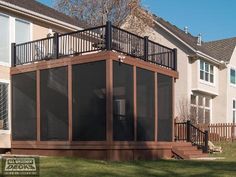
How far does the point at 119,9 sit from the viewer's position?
1736 inches

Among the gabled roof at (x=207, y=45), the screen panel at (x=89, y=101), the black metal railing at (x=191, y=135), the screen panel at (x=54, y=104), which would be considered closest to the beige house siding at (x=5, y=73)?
the screen panel at (x=54, y=104)

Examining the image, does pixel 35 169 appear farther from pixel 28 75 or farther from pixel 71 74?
pixel 28 75

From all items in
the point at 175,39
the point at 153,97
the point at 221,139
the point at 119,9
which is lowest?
the point at 221,139

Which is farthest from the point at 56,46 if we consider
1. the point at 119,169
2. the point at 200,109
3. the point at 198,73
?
the point at 200,109

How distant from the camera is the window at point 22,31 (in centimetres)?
2025

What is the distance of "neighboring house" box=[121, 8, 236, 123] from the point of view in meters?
35.5

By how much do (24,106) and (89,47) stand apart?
3472mm

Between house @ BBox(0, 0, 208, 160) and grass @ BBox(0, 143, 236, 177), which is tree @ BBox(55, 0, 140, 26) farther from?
grass @ BBox(0, 143, 236, 177)

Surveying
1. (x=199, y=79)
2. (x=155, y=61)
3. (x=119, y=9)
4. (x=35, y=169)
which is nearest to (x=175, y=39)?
(x=199, y=79)

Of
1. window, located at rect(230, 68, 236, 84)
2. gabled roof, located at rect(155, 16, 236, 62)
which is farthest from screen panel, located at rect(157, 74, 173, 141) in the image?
window, located at rect(230, 68, 236, 84)

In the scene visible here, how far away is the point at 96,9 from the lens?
147ft

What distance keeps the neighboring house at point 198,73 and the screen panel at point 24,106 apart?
17.5 metres

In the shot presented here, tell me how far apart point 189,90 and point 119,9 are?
41.5ft
